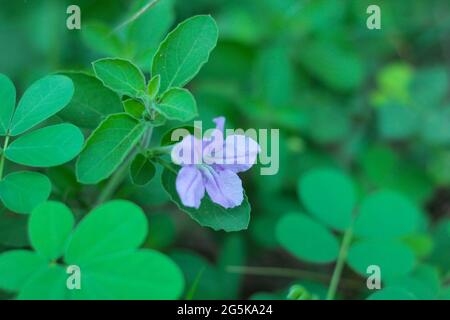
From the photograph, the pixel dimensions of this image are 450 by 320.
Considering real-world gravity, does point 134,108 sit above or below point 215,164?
above

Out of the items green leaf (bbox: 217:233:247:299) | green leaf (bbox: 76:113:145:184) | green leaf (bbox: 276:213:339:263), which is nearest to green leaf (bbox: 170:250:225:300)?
green leaf (bbox: 217:233:247:299)

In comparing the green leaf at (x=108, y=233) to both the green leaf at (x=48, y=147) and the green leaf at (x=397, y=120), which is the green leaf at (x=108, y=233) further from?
the green leaf at (x=397, y=120)

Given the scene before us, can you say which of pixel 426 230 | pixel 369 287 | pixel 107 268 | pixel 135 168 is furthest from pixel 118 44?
pixel 426 230

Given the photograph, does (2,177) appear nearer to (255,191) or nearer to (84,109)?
(84,109)

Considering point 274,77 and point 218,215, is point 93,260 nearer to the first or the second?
point 218,215

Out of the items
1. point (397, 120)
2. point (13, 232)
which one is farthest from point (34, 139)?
point (397, 120)

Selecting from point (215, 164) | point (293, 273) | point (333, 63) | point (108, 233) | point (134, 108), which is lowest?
point (293, 273)

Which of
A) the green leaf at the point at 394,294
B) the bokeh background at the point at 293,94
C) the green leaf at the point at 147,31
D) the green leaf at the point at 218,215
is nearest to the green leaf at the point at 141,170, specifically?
the green leaf at the point at 218,215

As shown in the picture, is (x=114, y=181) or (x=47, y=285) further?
(x=114, y=181)
